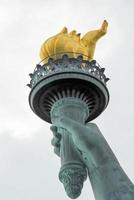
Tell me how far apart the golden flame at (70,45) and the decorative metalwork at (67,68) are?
2.76 ft

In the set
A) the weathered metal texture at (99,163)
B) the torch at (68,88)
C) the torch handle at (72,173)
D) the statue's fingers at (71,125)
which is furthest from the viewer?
the torch at (68,88)

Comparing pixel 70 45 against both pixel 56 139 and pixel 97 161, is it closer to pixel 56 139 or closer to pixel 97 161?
pixel 56 139

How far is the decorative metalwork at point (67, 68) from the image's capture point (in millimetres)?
31078

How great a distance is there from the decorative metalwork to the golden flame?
841mm

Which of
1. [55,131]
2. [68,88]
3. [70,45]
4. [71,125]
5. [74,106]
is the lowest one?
[71,125]

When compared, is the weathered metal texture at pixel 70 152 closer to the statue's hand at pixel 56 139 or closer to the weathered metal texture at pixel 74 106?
the weathered metal texture at pixel 74 106

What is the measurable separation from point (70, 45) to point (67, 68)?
2072 millimetres

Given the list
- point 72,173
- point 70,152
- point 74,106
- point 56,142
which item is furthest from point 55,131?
point 72,173

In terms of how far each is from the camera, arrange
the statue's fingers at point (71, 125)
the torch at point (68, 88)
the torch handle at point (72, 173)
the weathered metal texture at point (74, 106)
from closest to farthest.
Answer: the weathered metal texture at point (74, 106), the torch handle at point (72, 173), the statue's fingers at point (71, 125), the torch at point (68, 88)

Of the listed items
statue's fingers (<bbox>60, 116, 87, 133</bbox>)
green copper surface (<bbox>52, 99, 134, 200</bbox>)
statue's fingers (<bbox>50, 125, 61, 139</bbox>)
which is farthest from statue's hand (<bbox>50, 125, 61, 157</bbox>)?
statue's fingers (<bbox>60, 116, 87, 133</bbox>)

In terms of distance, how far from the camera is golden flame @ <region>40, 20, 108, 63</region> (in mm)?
32472

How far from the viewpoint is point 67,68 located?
31.0 m

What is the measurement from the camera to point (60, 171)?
2855 centimetres

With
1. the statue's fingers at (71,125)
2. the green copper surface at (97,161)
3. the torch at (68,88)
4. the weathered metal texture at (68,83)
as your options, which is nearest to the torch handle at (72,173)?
the green copper surface at (97,161)
